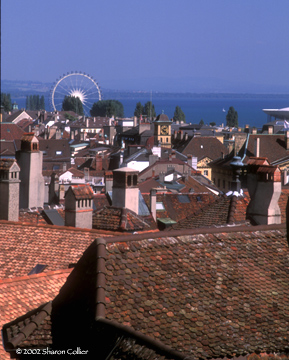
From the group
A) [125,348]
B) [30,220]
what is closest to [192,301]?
[125,348]

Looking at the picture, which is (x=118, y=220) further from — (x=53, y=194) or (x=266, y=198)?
(x=53, y=194)

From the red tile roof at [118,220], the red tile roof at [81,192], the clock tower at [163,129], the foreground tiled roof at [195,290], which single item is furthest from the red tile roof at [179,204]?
the clock tower at [163,129]

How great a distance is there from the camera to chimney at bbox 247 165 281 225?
18625mm

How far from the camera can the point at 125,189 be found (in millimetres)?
25188

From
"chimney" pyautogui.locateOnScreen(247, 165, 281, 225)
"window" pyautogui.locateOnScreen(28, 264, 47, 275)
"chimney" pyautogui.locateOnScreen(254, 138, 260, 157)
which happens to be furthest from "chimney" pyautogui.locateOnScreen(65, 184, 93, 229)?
"chimney" pyautogui.locateOnScreen(254, 138, 260, 157)

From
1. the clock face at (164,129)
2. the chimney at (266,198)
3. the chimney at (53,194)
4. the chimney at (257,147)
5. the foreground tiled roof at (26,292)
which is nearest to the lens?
the foreground tiled roof at (26,292)

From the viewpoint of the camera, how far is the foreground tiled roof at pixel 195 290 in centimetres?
963

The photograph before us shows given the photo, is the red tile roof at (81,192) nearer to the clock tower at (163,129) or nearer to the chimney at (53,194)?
the chimney at (53,194)

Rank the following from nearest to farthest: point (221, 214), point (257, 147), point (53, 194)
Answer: point (221, 214)
point (53, 194)
point (257, 147)

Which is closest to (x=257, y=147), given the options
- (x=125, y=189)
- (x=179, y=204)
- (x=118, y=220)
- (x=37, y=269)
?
(x=179, y=204)

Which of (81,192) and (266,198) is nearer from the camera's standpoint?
(266,198)

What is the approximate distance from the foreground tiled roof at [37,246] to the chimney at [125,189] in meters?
7.30

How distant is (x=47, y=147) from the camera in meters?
92.4

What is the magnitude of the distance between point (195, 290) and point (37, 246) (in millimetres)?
7192
